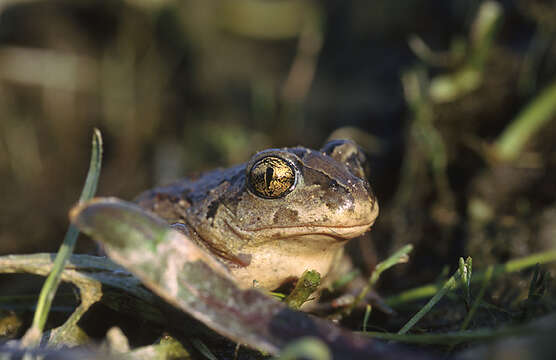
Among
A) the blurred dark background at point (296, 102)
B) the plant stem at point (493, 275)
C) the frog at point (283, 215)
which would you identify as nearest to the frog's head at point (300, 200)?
the frog at point (283, 215)

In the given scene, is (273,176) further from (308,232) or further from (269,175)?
(308,232)

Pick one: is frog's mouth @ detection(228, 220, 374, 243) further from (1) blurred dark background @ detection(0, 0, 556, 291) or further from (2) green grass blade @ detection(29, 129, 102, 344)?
(1) blurred dark background @ detection(0, 0, 556, 291)

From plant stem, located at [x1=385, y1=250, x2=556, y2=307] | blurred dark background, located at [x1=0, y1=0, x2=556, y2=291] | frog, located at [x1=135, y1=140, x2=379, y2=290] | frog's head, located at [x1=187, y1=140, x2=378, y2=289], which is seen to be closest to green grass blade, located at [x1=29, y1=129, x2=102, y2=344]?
frog, located at [x1=135, y1=140, x2=379, y2=290]

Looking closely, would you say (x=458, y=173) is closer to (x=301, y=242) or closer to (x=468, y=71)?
(x=468, y=71)

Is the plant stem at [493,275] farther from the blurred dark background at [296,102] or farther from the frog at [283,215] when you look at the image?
the blurred dark background at [296,102]

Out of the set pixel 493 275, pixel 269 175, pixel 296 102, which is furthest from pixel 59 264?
pixel 296 102

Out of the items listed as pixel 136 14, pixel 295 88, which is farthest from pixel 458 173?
pixel 136 14
